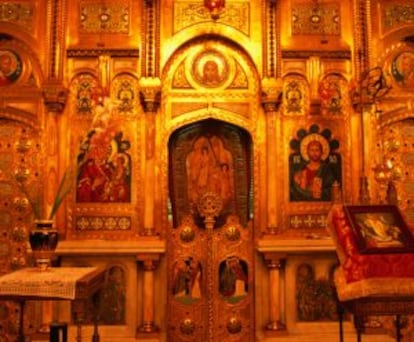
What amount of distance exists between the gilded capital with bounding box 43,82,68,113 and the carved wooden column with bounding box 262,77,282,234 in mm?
2842

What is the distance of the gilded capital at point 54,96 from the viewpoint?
795 centimetres

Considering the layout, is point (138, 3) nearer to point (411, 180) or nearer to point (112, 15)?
point (112, 15)

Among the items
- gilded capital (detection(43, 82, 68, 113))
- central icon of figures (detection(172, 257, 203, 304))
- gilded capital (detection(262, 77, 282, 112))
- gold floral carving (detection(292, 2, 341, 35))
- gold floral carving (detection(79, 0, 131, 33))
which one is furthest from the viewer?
gold floral carving (detection(292, 2, 341, 35))

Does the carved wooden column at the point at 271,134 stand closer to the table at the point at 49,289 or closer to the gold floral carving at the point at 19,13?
the gold floral carving at the point at 19,13

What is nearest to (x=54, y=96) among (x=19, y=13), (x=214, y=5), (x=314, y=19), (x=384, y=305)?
(x=19, y=13)

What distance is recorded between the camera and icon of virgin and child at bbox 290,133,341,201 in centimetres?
820

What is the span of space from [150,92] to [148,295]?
281cm

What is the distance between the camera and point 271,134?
814 cm

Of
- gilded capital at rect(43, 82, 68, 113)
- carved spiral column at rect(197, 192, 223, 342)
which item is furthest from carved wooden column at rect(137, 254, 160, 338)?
gilded capital at rect(43, 82, 68, 113)

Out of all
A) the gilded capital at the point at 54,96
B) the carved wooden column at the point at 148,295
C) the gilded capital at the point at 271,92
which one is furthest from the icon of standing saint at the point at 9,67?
the gilded capital at the point at 271,92

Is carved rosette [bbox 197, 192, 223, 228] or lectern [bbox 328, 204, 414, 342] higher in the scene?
carved rosette [bbox 197, 192, 223, 228]

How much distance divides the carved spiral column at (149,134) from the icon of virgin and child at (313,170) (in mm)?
2002

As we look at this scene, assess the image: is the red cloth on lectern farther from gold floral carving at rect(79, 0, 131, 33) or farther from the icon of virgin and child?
gold floral carving at rect(79, 0, 131, 33)

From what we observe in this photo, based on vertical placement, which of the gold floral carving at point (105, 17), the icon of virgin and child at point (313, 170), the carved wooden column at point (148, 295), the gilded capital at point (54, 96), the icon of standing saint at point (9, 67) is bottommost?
the carved wooden column at point (148, 295)
